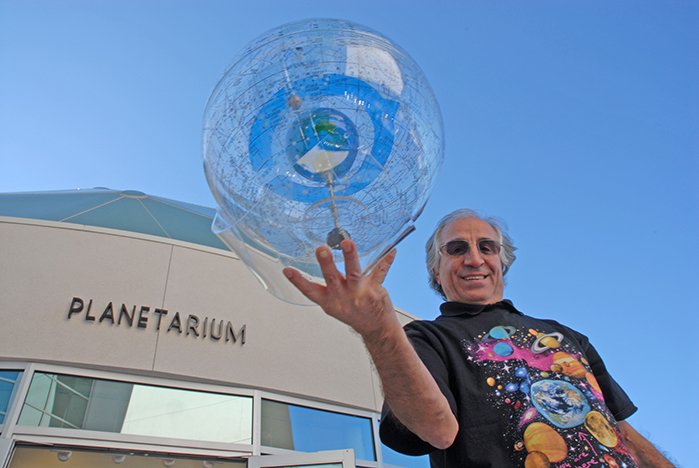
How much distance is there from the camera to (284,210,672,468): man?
1110 mm

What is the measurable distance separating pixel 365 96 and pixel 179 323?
5047 mm

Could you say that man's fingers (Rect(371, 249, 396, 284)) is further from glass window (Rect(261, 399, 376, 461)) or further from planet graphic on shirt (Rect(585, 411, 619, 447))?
glass window (Rect(261, 399, 376, 461))

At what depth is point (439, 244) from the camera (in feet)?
6.95

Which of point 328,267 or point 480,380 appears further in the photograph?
point 480,380

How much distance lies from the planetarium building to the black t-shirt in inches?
152

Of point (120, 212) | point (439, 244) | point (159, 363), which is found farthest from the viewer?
point (120, 212)

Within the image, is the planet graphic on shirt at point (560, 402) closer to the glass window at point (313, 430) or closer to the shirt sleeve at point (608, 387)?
the shirt sleeve at point (608, 387)

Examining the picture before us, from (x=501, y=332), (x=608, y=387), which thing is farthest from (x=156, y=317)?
(x=608, y=387)

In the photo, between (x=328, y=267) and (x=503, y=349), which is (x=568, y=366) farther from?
(x=328, y=267)

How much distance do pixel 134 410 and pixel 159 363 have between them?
1.72 feet

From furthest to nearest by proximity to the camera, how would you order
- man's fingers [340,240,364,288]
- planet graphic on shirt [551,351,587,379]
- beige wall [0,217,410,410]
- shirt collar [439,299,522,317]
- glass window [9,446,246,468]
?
beige wall [0,217,410,410] → glass window [9,446,246,468] → shirt collar [439,299,522,317] → planet graphic on shirt [551,351,587,379] → man's fingers [340,240,364,288]

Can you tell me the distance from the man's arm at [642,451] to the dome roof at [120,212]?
6139 millimetres

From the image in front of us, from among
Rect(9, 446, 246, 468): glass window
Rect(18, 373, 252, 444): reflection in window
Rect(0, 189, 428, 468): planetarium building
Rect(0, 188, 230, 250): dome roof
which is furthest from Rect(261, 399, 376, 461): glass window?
Rect(0, 188, 230, 250): dome roof

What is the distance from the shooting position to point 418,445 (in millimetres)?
1348
